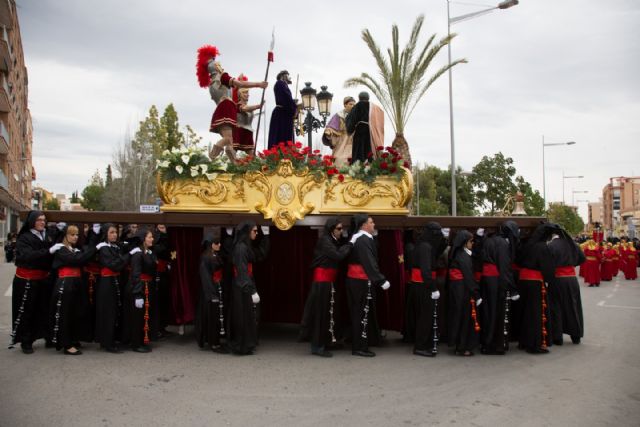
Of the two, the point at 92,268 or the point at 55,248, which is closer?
the point at 55,248

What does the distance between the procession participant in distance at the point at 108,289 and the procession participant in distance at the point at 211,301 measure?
3.96 ft

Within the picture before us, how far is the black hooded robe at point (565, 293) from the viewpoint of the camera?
27.8 feet

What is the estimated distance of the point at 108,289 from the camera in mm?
7727

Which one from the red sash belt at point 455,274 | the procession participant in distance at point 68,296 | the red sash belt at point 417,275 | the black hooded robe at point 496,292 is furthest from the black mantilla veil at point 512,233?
the procession participant in distance at point 68,296

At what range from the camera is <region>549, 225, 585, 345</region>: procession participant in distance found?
8.48 metres

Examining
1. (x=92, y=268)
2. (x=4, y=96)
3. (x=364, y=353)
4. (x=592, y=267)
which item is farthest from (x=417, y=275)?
(x=4, y=96)

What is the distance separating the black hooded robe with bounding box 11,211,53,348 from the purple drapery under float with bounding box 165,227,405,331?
1.98 m

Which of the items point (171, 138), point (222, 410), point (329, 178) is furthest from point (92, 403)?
point (171, 138)

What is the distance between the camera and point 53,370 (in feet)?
21.6

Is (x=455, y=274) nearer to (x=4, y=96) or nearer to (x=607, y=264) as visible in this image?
(x=607, y=264)

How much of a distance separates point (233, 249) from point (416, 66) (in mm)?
10090

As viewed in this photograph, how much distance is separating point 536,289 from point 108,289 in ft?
21.9

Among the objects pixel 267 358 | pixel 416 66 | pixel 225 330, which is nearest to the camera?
pixel 267 358

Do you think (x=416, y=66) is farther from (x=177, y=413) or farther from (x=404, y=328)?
(x=177, y=413)
